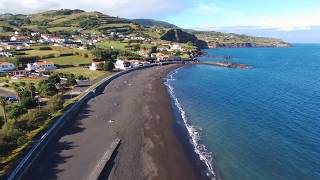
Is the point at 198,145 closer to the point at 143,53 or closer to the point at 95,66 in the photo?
the point at 95,66

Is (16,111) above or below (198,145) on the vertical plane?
above

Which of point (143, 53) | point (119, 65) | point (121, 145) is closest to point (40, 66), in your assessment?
point (119, 65)

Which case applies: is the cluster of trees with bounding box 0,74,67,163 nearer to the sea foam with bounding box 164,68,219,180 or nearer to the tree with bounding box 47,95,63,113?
the tree with bounding box 47,95,63,113

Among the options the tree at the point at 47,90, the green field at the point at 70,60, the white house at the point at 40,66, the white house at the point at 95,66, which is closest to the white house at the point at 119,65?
the green field at the point at 70,60

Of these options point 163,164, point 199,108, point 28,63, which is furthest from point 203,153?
point 28,63

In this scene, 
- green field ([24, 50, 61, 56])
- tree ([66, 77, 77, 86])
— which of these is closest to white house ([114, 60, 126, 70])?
green field ([24, 50, 61, 56])

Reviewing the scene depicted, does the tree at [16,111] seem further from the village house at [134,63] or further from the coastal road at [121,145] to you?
the village house at [134,63]
